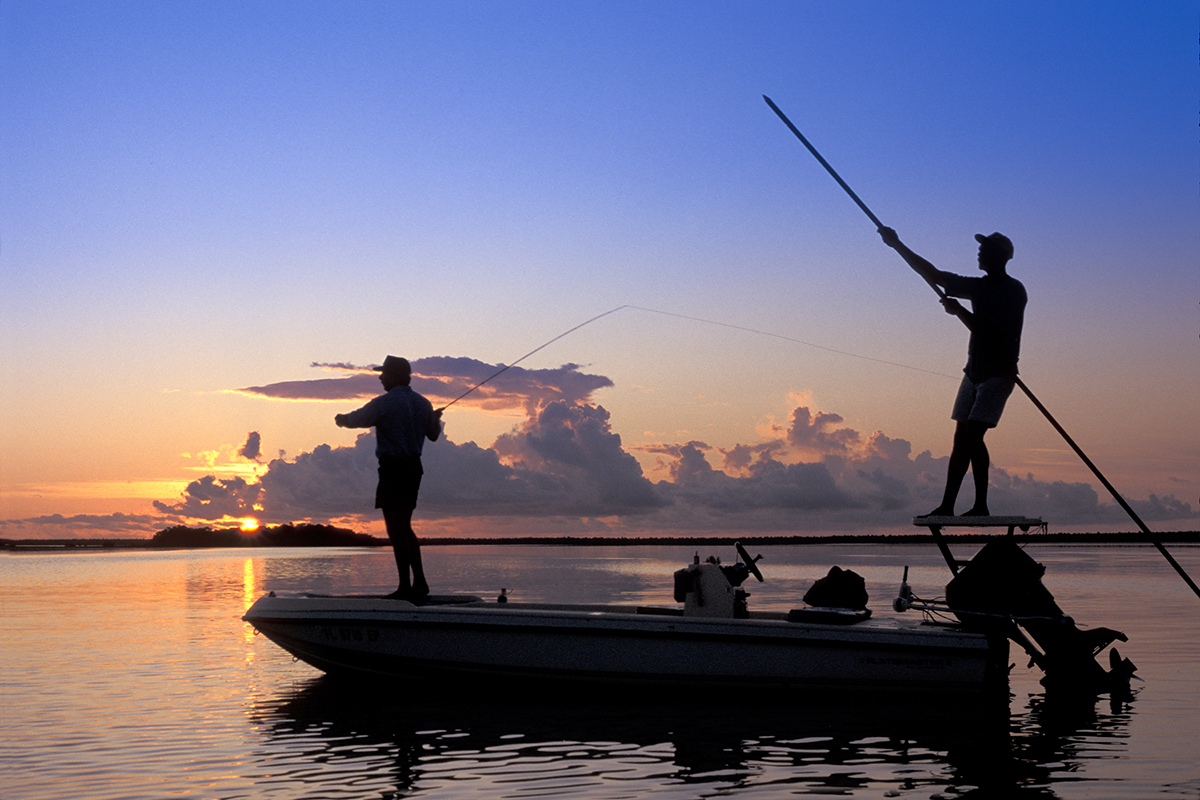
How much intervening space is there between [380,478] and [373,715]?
2.23 meters

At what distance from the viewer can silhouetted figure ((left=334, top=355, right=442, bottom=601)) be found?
32.4 ft

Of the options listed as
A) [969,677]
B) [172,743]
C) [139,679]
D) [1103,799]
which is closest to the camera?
[1103,799]

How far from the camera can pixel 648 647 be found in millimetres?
9938

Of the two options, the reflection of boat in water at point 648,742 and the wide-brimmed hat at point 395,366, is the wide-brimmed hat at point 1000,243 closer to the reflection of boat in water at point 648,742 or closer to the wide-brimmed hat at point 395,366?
the reflection of boat in water at point 648,742

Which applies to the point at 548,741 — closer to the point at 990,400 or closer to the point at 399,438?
the point at 399,438

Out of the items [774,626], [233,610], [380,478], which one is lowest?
[233,610]

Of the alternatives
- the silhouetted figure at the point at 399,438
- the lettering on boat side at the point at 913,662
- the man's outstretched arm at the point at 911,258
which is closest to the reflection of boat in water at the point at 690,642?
the lettering on boat side at the point at 913,662

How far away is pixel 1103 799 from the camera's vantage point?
6.82 metres

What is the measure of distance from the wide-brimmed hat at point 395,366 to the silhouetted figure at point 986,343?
4.87 meters

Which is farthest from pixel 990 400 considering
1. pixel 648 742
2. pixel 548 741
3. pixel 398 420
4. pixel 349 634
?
pixel 349 634

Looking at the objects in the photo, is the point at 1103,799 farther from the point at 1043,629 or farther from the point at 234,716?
the point at 234,716

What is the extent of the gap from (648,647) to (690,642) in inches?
15.9

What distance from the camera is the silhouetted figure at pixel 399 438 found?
987 cm

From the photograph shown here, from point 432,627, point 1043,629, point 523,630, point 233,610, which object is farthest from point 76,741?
point 233,610
